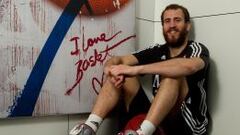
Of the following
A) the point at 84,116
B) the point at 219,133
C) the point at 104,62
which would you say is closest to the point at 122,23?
the point at 104,62

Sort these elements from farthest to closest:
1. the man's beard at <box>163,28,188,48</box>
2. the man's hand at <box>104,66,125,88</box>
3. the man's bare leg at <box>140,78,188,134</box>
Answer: the man's beard at <box>163,28,188,48</box>
the man's hand at <box>104,66,125,88</box>
the man's bare leg at <box>140,78,188,134</box>

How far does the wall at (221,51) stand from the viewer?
1.36 metres

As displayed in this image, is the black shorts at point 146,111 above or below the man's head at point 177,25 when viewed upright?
below

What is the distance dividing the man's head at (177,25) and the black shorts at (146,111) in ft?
0.79

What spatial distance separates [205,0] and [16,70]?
31.0 inches

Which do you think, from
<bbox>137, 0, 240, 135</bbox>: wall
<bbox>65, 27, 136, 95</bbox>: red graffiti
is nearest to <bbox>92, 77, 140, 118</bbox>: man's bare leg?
<bbox>65, 27, 136, 95</bbox>: red graffiti

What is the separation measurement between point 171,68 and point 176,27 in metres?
0.28

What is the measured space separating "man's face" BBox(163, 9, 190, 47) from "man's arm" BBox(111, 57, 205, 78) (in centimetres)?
18

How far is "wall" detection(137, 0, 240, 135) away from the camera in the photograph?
53.7 inches

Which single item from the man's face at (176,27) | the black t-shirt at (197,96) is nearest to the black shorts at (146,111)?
the black t-shirt at (197,96)

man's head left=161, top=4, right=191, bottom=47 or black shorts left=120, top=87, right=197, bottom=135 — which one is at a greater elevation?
Answer: man's head left=161, top=4, right=191, bottom=47

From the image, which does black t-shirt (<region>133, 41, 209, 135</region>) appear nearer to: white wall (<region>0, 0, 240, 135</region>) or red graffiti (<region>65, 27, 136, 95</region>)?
white wall (<region>0, 0, 240, 135</region>)

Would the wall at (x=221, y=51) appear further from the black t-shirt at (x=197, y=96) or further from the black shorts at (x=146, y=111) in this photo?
the black shorts at (x=146, y=111)

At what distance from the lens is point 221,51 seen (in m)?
1.43
